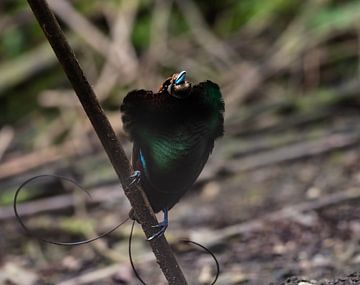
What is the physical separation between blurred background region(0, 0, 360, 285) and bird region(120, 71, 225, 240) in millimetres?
785

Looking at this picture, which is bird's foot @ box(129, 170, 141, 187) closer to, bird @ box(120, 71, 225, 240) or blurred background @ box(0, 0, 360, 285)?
bird @ box(120, 71, 225, 240)

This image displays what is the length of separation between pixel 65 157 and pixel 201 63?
4.78 ft

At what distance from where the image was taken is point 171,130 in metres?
1.38

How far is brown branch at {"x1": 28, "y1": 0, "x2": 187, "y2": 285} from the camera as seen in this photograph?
131 cm

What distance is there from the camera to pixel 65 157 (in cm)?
445

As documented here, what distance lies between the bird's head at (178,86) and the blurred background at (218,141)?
0.93m

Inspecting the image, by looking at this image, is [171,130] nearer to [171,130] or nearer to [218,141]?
[171,130]

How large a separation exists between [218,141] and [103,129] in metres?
3.03

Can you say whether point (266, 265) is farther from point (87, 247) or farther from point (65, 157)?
point (65, 157)

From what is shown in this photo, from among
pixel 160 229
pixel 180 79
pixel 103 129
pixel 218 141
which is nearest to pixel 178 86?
pixel 180 79

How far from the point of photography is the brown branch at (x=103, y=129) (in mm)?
1308

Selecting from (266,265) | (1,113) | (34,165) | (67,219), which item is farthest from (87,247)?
(1,113)

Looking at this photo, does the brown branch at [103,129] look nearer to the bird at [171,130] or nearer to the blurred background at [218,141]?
the bird at [171,130]

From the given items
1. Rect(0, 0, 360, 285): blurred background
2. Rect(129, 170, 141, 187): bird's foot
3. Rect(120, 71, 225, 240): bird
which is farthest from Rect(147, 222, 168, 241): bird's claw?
Rect(0, 0, 360, 285): blurred background
